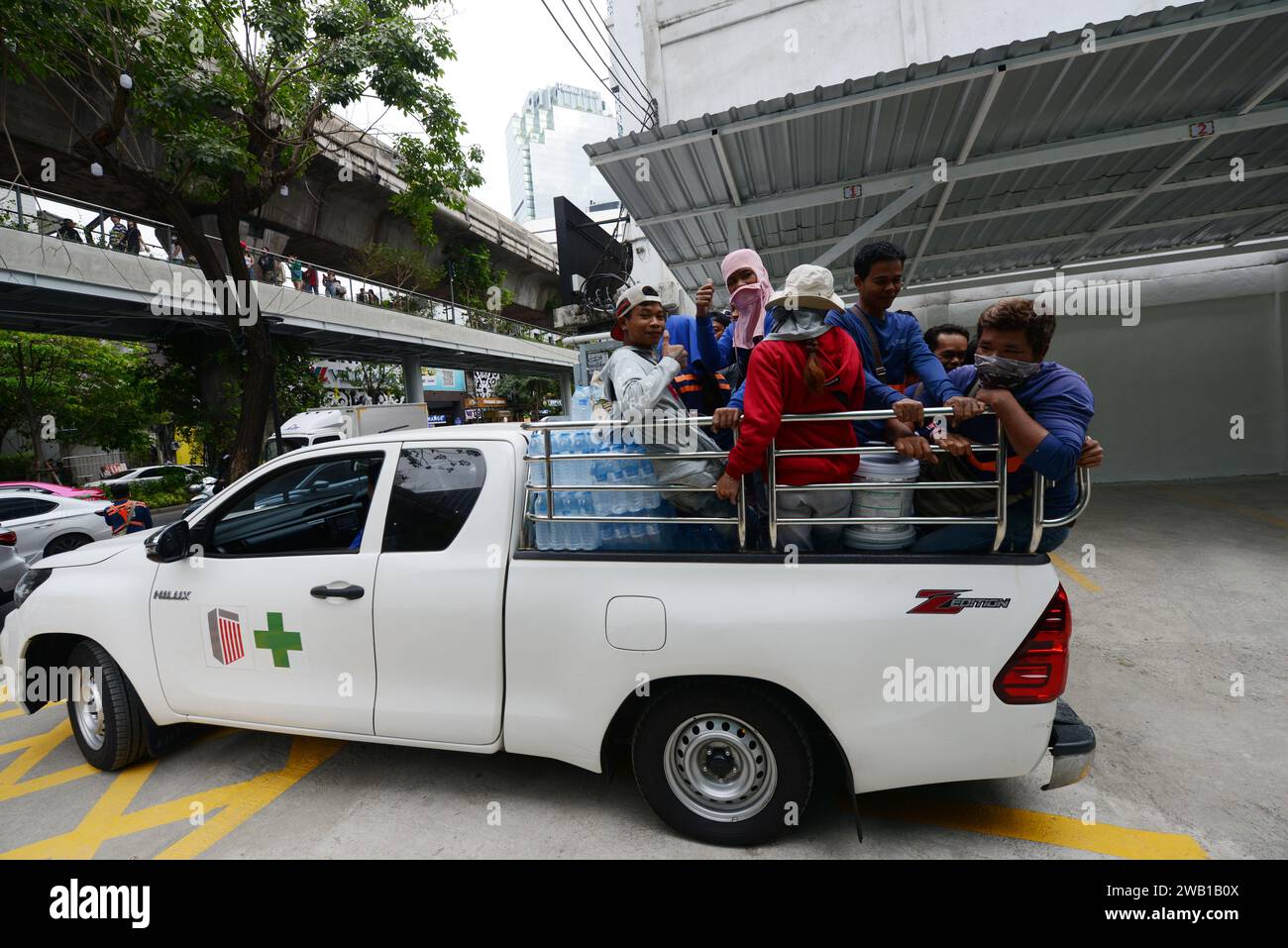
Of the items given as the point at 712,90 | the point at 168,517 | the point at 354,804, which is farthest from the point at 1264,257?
the point at 168,517

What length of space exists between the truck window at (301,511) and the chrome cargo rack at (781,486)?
3.19ft

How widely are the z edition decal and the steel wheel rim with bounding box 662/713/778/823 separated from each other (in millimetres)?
785

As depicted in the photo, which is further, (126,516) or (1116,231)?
(1116,231)

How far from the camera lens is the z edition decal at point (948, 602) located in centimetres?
210

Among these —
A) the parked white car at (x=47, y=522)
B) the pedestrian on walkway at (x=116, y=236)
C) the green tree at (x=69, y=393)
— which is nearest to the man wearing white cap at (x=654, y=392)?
the parked white car at (x=47, y=522)

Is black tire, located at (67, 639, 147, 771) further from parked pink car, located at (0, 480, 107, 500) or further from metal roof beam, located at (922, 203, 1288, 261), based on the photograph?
metal roof beam, located at (922, 203, 1288, 261)

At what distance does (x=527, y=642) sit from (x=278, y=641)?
124 cm

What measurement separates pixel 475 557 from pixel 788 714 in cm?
141

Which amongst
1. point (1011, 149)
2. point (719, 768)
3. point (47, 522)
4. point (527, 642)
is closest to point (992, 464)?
point (719, 768)

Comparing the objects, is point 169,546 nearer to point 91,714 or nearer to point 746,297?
point 91,714

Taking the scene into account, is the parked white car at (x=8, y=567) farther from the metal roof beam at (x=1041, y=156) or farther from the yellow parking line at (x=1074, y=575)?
the yellow parking line at (x=1074, y=575)

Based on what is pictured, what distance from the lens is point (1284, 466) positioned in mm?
9539

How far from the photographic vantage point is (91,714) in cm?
331
